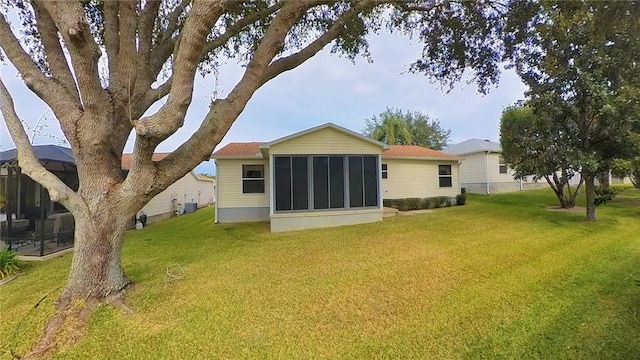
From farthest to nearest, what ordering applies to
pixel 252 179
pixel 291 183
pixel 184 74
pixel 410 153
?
pixel 410 153, pixel 252 179, pixel 291 183, pixel 184 74

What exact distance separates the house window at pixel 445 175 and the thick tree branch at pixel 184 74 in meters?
15.2

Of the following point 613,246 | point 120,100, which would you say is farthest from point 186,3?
point 613,246

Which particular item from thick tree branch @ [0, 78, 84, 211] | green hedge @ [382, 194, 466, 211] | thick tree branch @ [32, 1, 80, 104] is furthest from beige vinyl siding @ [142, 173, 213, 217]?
green hedge @ [382, 194, 466, 211]

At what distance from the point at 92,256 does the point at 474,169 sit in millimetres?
22522

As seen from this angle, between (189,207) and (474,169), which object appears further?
(474,169)

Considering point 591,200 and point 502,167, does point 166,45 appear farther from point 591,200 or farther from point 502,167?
Answer: point 502,167

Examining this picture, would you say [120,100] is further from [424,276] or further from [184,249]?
[424,276]

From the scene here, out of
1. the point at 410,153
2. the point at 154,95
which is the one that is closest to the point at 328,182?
the point at 154,95

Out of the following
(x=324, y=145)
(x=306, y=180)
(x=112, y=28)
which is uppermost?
(x=112, y=28)

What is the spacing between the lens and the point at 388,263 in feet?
20.5

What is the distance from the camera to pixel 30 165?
425 cm

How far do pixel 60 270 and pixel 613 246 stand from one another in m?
12.8

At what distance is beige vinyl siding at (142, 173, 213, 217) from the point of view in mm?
16047

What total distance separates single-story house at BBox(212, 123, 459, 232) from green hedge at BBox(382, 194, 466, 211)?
3.54m
